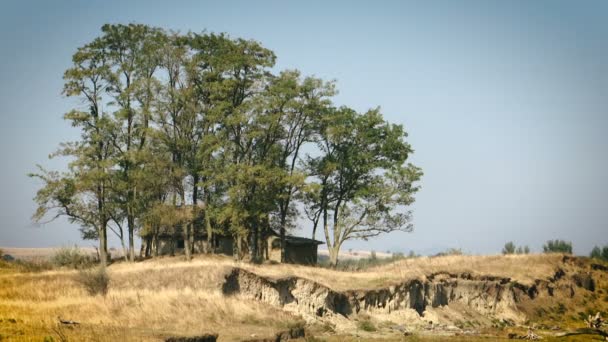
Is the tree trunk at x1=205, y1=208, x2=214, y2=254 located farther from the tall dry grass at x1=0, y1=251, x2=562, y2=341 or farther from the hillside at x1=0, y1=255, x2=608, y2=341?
the tall dry grass at x1=0, y1=251, x2=562, y2=341

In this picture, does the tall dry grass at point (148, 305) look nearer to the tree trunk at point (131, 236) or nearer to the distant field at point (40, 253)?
the tree trunk at point (131, 236)

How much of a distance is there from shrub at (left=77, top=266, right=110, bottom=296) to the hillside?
1.34 ft

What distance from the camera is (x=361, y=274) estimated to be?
157 ft

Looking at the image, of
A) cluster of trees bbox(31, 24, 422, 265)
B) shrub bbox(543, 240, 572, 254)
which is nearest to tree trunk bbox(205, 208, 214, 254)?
cluster of trees bbox(31, 24, 422, 265)

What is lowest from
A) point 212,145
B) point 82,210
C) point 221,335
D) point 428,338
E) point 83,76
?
point 428,338

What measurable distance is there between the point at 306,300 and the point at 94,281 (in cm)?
1329

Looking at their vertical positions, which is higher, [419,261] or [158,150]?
[158,150]

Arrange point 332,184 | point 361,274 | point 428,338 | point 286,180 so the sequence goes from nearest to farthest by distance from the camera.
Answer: point 428,338
point 361,274
point 286,180
point 332,184

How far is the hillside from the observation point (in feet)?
89.1

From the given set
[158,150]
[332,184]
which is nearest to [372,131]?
[332,184]

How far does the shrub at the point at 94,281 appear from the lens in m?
34.8

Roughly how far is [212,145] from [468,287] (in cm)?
2574

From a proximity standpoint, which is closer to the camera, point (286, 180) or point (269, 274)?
point (269, 274)

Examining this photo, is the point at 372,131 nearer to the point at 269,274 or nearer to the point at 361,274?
the point at 361,274
